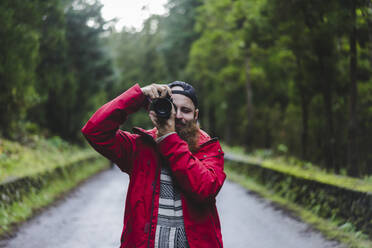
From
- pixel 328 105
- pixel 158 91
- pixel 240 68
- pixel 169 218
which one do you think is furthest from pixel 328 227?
pixel 240 68

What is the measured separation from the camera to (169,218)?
8.21ft

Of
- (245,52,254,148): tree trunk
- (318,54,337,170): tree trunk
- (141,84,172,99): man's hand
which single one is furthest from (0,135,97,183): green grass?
(245,52,254,148): tree trunk

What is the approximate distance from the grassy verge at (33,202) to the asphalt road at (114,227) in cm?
24

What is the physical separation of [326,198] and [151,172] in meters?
6.81

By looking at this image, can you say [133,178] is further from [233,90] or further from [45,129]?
[233,90]

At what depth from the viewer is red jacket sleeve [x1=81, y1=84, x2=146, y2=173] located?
2596 mm

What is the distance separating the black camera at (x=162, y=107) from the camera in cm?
252

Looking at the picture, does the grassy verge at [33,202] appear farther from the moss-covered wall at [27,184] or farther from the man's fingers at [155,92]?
the man's fingers at [155,92]

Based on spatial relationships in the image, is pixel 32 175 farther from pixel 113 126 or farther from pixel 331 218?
pixel 113 126

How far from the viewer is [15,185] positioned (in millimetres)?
9383

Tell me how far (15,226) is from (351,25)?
813 cm

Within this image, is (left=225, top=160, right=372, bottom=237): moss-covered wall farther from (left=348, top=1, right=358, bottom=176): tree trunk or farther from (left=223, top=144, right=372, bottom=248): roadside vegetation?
(left=348, top=1, right=358, bottom=176): tree trunk

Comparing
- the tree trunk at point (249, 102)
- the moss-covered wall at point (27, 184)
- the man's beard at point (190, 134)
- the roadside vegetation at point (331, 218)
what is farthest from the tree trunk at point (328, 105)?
the man's beard at point (190, 134)

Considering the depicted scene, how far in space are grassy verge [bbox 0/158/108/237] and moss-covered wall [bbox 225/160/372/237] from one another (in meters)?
5.70
